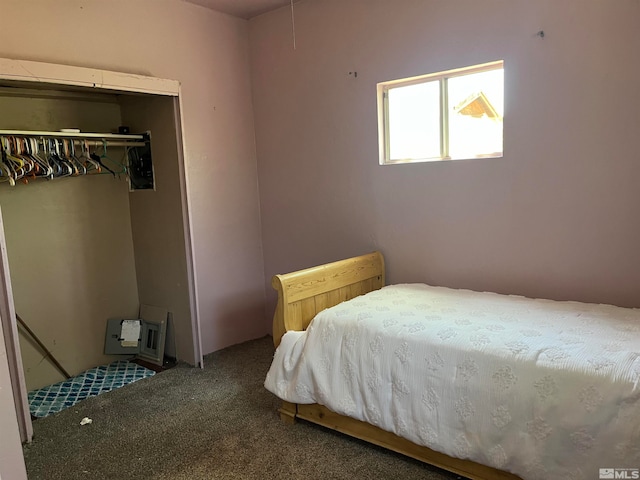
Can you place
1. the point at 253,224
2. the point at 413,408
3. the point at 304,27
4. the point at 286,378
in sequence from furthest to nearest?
the point at 253,224 < the point at 304,27 < the point at 286,378 < the point at 413,408

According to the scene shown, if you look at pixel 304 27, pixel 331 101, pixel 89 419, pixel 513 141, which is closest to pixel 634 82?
pixel 513 141

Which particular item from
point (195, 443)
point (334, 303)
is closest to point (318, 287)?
point (334, 303)

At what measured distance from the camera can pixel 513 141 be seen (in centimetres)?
265

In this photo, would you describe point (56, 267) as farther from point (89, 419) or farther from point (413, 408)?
point (413, 408)

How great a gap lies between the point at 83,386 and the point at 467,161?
112 inches

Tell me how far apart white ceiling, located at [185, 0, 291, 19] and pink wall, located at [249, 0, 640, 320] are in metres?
0.08

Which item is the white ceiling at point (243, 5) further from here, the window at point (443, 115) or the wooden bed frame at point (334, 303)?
the wooden bed frame at point (334, 303)

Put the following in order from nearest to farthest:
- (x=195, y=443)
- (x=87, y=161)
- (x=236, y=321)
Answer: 1. (x=195, y=443)
2. (x=87, y=161)
3. (x=236, y=321)

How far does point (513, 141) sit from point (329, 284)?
4.25 ft

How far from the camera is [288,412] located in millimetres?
2586

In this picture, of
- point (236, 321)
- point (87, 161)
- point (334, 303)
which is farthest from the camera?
point (236, 321)

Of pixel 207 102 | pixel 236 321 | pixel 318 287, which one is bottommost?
pixel 236 321

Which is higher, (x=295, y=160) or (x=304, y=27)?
(x=304, y=27)

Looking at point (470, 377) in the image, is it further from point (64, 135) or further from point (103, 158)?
point (103, 158)
